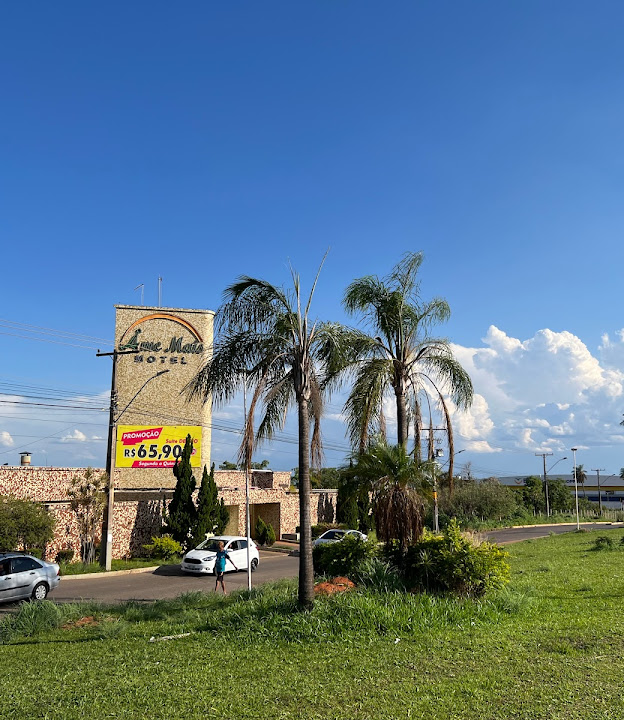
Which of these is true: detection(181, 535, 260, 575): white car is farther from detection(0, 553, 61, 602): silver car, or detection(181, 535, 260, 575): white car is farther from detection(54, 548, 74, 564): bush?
detection(0, 553, 61, 602): silver car

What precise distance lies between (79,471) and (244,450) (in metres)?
19.6

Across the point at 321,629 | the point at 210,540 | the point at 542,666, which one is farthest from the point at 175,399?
the point at 542,666

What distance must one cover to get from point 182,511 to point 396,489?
714 inches

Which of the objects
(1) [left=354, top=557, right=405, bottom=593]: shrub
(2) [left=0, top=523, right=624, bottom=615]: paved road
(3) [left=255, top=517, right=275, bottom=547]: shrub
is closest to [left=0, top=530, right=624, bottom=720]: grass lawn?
(1) [left=354, top=557, right=405, bottom=593]: shrub

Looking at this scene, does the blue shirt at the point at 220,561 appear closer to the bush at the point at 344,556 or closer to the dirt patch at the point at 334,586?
the bush at the point at 344,556

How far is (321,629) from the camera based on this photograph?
10.5 meters

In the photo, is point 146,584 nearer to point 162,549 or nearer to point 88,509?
point 88,509

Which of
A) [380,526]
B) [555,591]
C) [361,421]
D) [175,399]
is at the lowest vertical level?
[555,591]

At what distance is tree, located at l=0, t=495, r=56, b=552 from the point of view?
22.8 m

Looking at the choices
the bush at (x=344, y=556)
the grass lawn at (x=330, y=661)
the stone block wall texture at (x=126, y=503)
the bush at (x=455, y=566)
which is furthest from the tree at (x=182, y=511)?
the bush at (x=455, y=566)

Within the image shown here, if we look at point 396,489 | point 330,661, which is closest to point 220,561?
point 396,489

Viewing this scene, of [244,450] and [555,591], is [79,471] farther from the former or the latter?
[555,591]

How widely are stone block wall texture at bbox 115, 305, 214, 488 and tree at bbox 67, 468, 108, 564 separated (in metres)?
12.4

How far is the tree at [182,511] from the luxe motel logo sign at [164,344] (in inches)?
479
